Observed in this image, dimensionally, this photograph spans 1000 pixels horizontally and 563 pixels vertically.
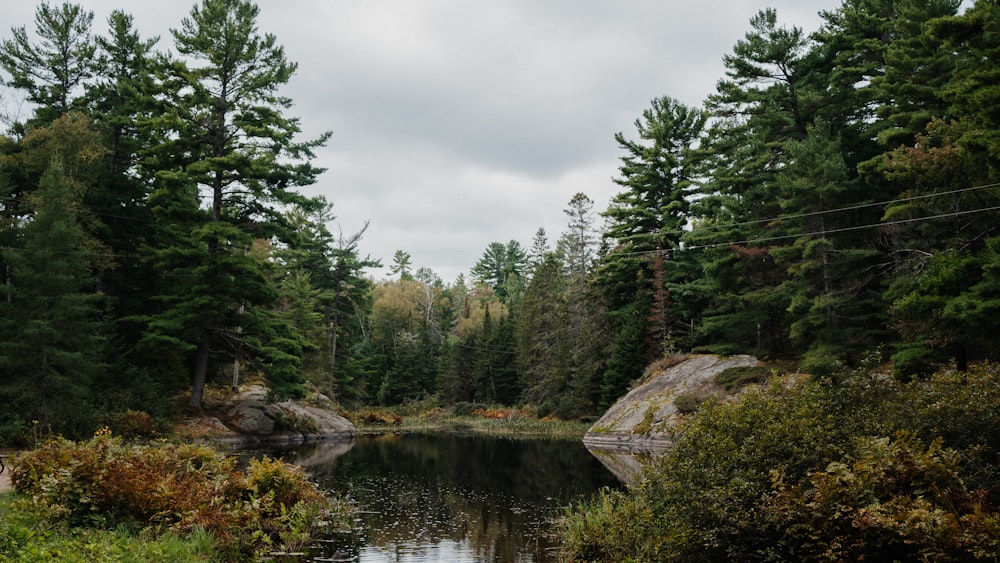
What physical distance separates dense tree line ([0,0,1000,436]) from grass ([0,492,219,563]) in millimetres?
13601

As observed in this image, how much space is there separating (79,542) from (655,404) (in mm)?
28590

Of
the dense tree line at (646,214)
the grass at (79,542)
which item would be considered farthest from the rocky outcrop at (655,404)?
the grass at (79,542)

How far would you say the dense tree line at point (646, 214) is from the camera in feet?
65.5

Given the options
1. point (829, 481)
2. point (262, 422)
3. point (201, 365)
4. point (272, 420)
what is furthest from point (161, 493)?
point (272, 420)

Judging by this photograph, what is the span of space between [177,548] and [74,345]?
1711cm

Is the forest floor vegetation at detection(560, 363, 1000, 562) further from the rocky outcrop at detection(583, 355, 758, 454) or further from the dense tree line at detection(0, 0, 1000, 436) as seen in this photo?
the rocky outcrop at detection(583, 355, 758, 454)

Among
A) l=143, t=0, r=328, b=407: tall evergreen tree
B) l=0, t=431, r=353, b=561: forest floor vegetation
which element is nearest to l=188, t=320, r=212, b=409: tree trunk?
l=143, t=0, r=328, b=407: tall evergreen tree

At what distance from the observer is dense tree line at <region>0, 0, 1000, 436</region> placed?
20.0 meters

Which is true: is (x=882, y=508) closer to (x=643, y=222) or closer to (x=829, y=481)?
(x=829, y=481)

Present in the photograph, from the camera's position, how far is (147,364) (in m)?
29.6

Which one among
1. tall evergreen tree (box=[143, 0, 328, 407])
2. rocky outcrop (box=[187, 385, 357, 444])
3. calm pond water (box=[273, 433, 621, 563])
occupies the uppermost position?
tall evergreen tree (box=[143, 0, 328, 407])

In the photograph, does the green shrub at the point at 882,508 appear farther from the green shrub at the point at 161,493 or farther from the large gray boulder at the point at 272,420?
the large gray boulder at the point at 272,420

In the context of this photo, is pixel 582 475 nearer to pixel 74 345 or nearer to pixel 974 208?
pixel 974 208

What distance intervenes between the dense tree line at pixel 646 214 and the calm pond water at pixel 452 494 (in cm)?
816
